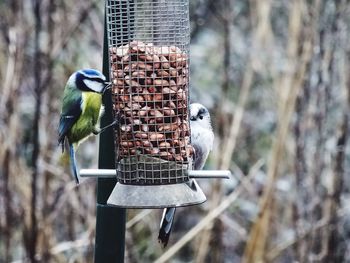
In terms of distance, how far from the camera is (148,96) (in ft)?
9.37

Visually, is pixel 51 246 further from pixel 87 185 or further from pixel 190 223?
pixel 190 223

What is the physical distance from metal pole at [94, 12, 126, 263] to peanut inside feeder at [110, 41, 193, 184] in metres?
0.12

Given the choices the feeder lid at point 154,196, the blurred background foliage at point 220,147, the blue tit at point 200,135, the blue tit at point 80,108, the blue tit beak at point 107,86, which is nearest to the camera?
the feeder lid at point 154,196

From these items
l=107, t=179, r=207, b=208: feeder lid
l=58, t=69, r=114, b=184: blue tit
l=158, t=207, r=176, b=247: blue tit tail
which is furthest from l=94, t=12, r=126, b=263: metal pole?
l=158, t=207, r=176, b=247: blue tit tail

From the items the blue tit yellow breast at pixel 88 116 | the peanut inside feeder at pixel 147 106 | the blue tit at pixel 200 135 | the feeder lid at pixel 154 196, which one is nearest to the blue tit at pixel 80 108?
the blue tit yellow breast at pixel 88 116

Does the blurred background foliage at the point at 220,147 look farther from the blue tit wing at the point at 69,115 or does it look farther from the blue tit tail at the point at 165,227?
the blue tit tail at the point at 165,227

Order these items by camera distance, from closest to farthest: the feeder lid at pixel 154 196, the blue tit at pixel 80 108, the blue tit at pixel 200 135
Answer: the feeder lid at pixel 154 196
the blue tit at pixel 80 108
the blue tit at pixel 200 135

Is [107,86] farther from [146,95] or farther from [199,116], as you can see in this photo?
[199,116]

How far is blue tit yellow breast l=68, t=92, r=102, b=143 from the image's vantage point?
2.96 m

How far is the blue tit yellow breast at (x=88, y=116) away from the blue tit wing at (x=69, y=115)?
0.02 m

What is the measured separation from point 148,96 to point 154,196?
0.39 meters

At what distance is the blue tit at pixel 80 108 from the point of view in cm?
294

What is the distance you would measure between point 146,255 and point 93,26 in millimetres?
1460

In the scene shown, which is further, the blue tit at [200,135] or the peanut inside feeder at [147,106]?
the blue tit at [200,135]
